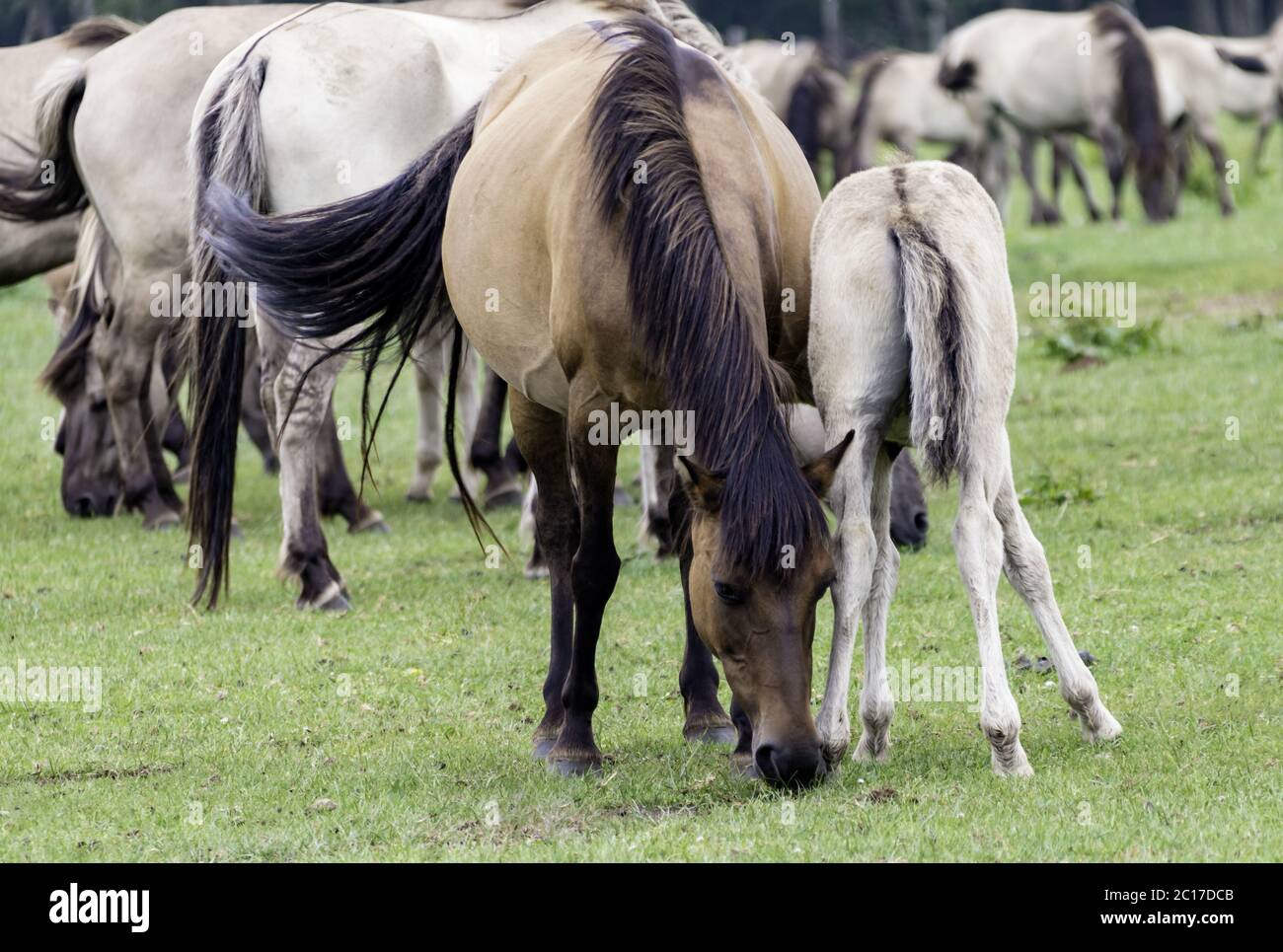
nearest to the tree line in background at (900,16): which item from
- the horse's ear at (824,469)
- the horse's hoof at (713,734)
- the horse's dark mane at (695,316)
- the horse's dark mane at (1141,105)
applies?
the horse's dark mane at (1141,105)

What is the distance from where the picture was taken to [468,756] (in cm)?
546

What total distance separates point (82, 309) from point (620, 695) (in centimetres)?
555

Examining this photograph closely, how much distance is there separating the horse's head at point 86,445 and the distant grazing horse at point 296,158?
2.78 metres

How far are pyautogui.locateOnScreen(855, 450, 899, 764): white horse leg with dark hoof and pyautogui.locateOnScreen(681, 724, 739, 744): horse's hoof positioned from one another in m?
0.57

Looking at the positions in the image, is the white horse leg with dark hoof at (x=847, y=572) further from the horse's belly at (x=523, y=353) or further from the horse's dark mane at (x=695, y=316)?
the horse's belly at (x=523, y=353)

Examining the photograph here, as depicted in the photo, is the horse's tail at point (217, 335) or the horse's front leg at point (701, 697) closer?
the horse's front leg at point (701, 697)

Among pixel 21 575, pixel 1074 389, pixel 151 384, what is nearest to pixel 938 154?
pixel 1074 389

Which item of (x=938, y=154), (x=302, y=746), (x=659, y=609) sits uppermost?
(x=302, y=746)

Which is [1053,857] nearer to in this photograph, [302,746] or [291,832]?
[291,832]

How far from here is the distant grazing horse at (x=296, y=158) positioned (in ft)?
24.9

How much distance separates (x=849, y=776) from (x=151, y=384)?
274 inches

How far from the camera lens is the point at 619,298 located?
468 cm

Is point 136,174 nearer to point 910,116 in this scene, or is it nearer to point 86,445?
point 86,445

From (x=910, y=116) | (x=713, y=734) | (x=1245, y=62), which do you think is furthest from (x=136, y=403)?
(x=1245, y=62)
